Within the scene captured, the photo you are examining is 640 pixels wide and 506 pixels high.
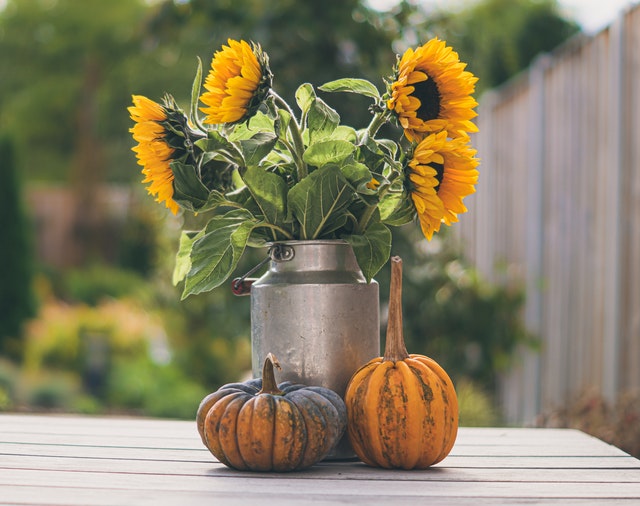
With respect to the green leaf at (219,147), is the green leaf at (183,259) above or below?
below

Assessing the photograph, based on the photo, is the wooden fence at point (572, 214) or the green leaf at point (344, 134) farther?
the wooden fence at point (572, 214)

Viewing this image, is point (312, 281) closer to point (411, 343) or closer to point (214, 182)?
point (214, 182)

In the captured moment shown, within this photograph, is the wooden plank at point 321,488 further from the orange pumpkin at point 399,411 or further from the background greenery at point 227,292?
the background greenery at point 227,292

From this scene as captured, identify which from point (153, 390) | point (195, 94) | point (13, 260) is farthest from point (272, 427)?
point (13, 260)

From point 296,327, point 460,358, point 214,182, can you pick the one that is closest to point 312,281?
point 296,327

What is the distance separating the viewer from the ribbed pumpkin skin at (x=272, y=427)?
1.01 m

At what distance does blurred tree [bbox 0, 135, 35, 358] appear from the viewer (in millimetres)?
6301

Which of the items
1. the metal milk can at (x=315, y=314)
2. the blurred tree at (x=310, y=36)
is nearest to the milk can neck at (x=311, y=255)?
the metal milk can at (x=315, y=314)

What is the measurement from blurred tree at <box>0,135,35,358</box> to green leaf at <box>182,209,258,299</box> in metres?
5.57

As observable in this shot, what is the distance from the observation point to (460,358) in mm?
3887

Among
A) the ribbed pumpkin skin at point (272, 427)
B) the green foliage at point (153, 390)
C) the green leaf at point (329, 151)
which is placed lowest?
the green foliage at point (153, 390)

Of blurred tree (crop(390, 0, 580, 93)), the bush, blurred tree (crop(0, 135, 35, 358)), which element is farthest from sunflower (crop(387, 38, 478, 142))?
blurred tree (crop(0, 135, 35, 358))

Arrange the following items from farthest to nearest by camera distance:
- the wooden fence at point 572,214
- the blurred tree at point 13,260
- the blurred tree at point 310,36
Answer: the blurred tree at point 13,260 < the blurred tree at point 310,36 < the wooden fence at point 572,214

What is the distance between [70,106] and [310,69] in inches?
399
